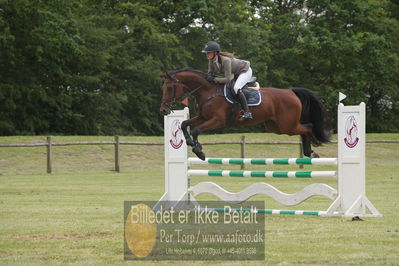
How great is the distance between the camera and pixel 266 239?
23.8 feet

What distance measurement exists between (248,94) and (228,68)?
0.49 m

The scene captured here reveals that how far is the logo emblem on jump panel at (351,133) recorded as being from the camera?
346 inches

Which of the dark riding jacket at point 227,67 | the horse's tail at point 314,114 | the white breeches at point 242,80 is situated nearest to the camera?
the dark riding jacket at point 227,67

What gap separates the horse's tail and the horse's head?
1747 millimetres

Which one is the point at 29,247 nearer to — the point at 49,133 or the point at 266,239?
the point at 266,239

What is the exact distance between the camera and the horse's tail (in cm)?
1018

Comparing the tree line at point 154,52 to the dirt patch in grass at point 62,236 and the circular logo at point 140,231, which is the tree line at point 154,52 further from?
the dirt patch in grass at point 62,236

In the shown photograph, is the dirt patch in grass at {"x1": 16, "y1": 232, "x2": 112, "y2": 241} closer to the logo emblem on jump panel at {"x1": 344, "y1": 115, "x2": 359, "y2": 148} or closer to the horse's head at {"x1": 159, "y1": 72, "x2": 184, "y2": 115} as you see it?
the horse's head at {"x1": 159, "y1": 72, "x2": 184, "y2": 115}

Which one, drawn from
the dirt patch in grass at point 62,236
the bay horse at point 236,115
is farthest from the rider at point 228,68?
the dirt patch in grass at point 62,236

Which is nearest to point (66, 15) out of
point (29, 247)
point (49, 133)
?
point (49, 133)

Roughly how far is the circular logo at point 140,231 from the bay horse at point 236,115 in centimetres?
104

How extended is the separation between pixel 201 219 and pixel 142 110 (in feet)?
82.8

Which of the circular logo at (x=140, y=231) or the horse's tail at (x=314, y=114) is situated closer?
the circular logo at (x=140, y=231)

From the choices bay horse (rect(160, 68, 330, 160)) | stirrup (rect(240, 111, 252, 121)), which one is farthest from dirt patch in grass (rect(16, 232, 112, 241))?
stirrup (rect(240, 111, 252, 121))
